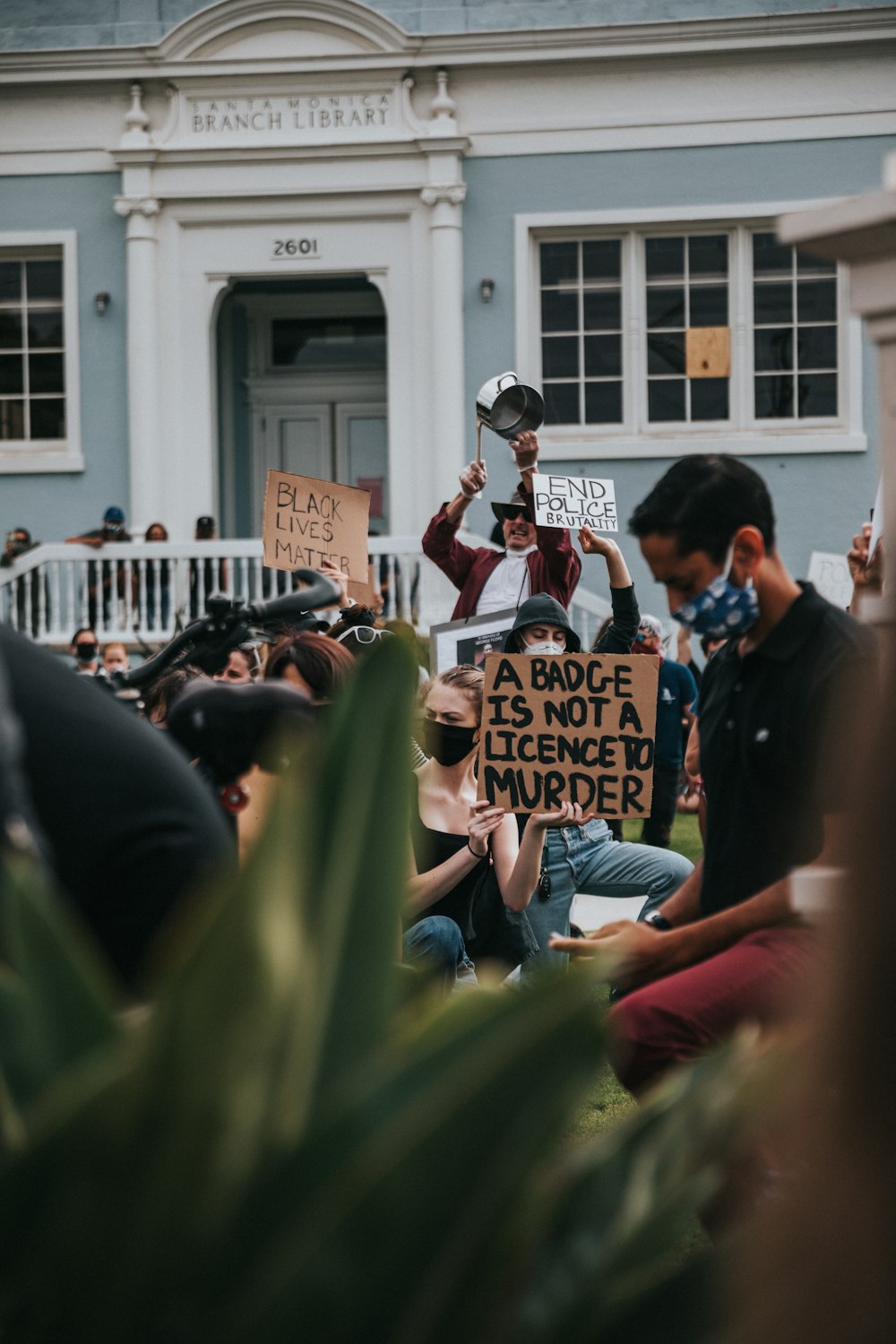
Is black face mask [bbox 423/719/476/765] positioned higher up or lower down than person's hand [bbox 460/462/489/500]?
lower down

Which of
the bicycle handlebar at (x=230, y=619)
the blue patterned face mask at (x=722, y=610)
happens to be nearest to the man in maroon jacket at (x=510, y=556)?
the blue patterned face mask at (x=722, y=610)

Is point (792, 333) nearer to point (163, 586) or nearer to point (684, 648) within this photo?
point (684, 648)

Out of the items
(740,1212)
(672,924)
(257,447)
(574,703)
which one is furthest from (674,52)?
(740,1212)

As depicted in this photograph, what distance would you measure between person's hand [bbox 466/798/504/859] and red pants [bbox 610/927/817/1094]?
66.4 inches

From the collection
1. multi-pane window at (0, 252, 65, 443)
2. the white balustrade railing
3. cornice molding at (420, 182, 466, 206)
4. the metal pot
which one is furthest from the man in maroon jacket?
multi-pane window at (0, 252, 65, 443)

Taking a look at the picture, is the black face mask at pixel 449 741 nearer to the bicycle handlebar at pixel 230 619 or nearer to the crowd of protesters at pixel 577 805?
the crowd of protesters at pixel 577 805

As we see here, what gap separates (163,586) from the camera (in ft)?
48.4

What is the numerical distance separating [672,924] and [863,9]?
1366 centimetres

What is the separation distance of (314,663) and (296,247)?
12.9 meters

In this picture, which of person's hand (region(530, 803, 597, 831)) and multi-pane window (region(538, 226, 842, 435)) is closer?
person's hand (region(530, 803, 597, 831))

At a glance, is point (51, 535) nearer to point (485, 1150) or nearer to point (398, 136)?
point (398, 136)

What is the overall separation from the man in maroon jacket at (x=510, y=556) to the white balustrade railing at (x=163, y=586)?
677cm

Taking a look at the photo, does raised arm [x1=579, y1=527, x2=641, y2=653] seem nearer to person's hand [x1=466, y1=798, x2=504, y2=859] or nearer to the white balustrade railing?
person's hand [x1=466, y1=798, x2=504, y2=859]

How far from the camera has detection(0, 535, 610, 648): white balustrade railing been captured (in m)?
14.3
